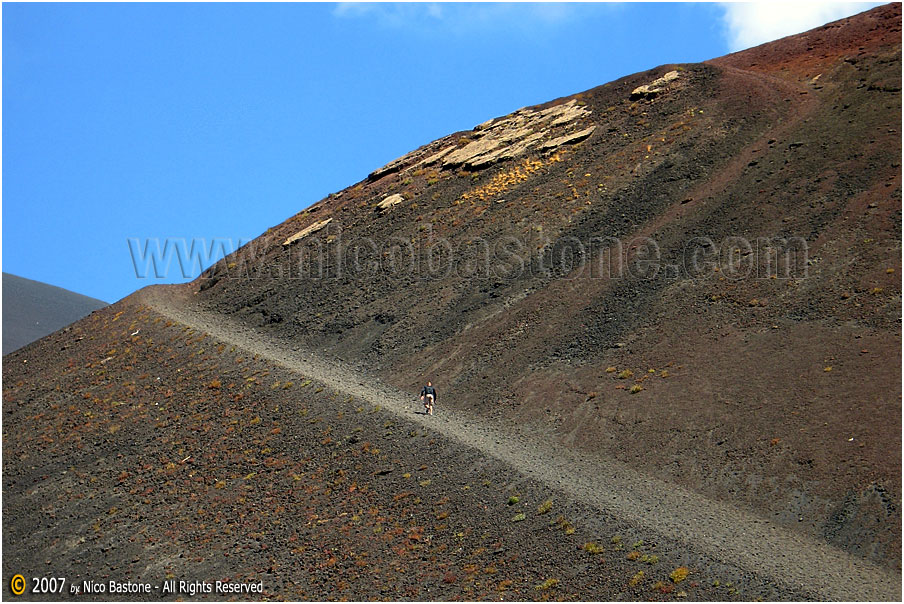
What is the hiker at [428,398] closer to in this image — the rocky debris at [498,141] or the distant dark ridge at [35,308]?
the rocky debris at [498,141]

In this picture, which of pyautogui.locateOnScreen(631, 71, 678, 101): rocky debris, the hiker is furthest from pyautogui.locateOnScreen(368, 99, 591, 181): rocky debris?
the hiker

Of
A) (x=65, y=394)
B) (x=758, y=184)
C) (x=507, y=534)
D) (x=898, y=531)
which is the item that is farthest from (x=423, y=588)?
(x=758, y=184)

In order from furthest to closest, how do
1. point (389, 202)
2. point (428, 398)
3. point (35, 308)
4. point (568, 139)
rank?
point (35, 308) → point (568, 139) → point (389, 202) → point (428, 398)

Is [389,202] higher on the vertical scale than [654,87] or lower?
lower

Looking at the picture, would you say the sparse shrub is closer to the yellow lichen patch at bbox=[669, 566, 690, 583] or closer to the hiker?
the yellow lichen patch at bbox=[669, 566, 690, 583]

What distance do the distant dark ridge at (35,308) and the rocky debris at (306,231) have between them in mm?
66220

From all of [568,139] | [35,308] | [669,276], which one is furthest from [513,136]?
[35,308]

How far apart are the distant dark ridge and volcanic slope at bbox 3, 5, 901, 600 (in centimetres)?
6997

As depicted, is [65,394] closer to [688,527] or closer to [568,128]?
[688,527]

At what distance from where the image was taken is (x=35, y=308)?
365 feet

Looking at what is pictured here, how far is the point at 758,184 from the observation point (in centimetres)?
3447

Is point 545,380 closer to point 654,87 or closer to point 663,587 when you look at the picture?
point 663,587

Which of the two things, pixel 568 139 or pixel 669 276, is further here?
pixel 568 139

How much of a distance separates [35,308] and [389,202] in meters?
83.4
